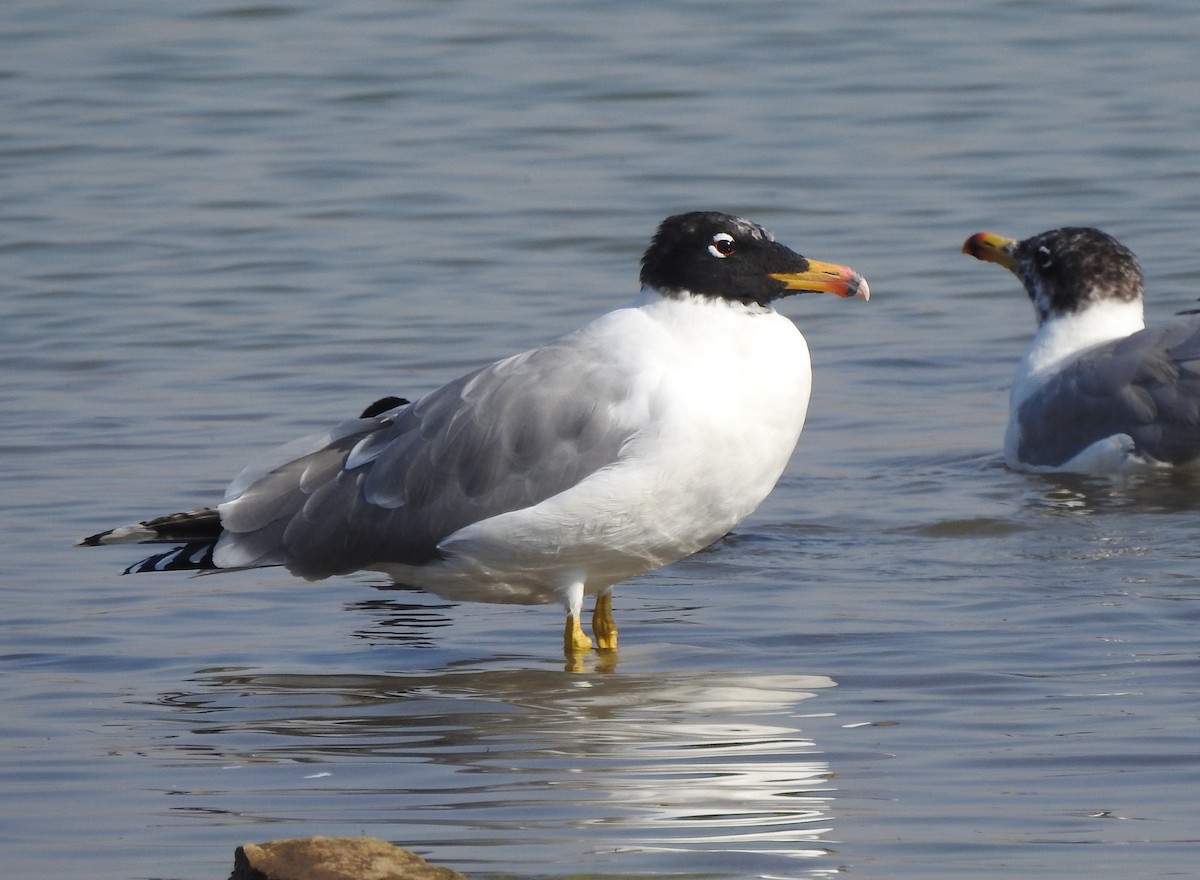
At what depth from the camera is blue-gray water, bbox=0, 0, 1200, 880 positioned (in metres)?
4.69

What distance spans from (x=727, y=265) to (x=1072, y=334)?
375 centimetres

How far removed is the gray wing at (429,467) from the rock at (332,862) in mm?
2098

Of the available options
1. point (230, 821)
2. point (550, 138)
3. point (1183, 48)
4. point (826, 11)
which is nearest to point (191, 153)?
point (550, 138)

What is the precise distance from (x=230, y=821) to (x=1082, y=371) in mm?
5259

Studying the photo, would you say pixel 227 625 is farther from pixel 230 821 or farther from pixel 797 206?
pixel 797 206

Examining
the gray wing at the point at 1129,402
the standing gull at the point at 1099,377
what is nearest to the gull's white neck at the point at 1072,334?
the standing gull at the point at 1099,377

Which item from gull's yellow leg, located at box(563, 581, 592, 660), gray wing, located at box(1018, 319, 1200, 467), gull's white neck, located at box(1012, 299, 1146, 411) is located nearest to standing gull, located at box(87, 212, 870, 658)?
gull's yellow leg, located at box(563, 581, 592, 660)

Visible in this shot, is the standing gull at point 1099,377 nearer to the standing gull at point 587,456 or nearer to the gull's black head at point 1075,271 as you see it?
the gull's black head at point 1075,271

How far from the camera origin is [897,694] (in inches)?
218

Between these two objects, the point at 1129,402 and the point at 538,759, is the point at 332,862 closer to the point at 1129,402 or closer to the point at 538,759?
the point at 538,759

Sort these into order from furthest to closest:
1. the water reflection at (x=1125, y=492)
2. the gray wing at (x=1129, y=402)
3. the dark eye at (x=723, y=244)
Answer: the gray wing at (x=1129, y=402) → the water reflection at (x=1125, y=492) → the dark eye at (x=723, y=244)

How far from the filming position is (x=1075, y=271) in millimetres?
9453

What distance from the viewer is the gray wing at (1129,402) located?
8.56 meters

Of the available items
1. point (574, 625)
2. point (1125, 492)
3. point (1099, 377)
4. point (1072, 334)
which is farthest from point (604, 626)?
A: point (1072, 334)
